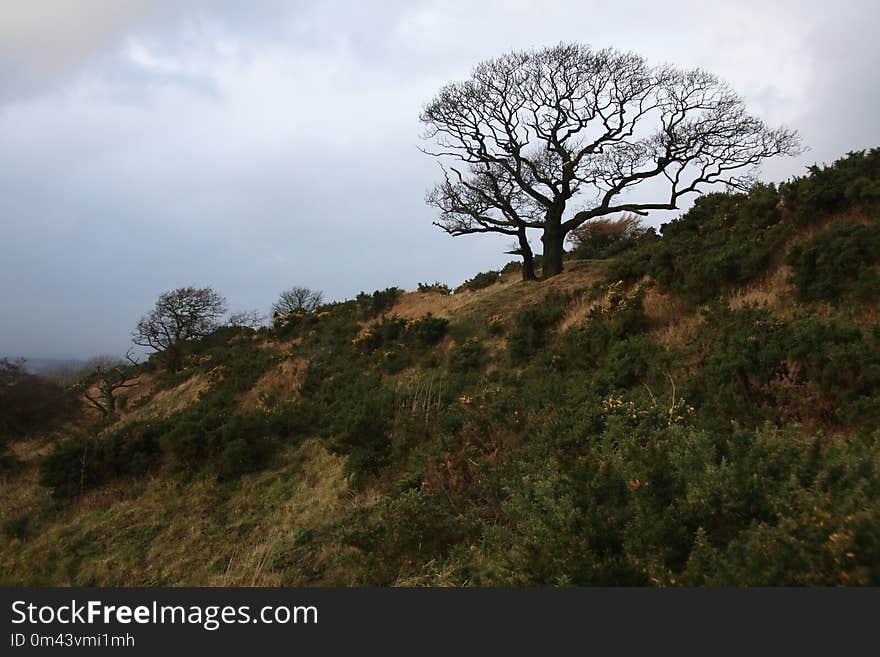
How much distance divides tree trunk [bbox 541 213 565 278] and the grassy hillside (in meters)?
2.42

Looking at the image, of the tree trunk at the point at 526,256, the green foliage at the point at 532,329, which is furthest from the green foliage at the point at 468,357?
the tree trunk at the point at 526,256

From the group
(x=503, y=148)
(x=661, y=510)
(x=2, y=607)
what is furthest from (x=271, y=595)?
(x=503, y=148)

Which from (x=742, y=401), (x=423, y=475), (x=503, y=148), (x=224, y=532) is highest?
(x=503, y=148)

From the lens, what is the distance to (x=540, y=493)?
441cm

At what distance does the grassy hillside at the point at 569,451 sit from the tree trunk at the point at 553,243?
7.94 ft

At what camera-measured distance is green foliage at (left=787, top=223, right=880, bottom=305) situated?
6.67m

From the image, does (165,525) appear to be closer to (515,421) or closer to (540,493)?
(515,421)

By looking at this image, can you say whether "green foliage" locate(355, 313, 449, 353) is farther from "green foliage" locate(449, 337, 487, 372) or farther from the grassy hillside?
"green foliage" locate(449, 337, 487, 372)

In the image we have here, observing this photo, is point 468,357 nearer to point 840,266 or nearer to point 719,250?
point 719,250

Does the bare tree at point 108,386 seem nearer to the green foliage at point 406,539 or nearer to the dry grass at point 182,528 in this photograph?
the dry grass at point 182,528

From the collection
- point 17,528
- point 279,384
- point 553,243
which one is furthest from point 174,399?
point 553,243

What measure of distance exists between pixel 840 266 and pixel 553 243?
10999 millimetres

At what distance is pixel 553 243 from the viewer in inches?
698

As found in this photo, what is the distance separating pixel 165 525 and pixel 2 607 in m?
5.98
